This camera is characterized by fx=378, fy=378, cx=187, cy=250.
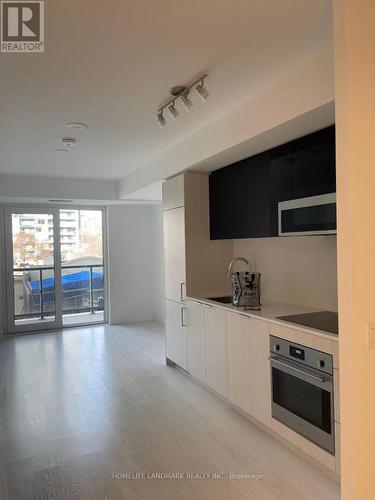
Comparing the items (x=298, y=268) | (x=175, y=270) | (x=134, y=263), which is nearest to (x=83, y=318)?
(x=134, y=263)

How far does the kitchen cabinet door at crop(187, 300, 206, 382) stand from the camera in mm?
3934

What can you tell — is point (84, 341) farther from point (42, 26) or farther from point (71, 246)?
point (42, 26)

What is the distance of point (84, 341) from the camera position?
602 centimetres

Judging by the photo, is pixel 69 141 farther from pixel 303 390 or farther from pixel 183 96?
pixel 303 390

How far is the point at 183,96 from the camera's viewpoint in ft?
9.10

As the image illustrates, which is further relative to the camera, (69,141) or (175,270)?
(175,270)

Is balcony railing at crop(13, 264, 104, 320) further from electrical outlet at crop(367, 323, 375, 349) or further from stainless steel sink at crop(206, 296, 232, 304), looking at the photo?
electrical outlet at crop(367, 323, 375, 349)

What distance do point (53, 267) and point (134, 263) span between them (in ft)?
4.94

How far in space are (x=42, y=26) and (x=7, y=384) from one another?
3.75 metres

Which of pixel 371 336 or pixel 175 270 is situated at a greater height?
pixel 175 270

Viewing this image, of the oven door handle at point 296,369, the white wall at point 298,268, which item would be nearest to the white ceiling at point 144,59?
the white wall at point 298,268

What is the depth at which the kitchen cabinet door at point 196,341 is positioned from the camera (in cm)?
393

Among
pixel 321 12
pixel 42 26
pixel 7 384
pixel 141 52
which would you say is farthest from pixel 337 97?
pixel 7 384

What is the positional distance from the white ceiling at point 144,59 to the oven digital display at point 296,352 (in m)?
1.87
